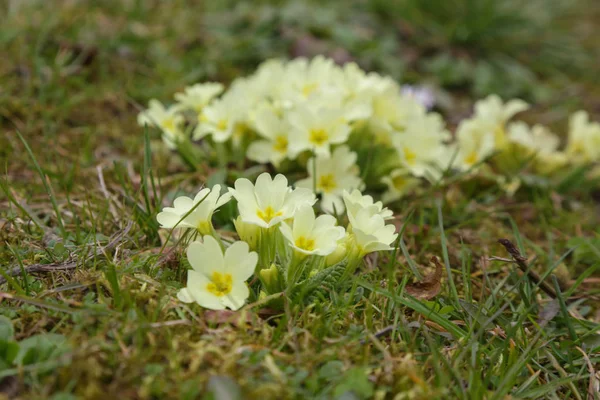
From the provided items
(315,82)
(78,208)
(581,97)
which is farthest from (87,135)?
(581,97)

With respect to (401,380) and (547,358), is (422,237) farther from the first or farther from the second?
(401,380)

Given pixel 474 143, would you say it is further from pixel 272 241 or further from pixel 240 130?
pixel 272 241

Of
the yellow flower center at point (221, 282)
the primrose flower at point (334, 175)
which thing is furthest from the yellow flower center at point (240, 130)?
the yellow flower center at point (221, 282)

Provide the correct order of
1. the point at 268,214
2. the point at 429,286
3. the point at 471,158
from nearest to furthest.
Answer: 1. the point at 268,214
2. the point at 429,286
3. the point at 471,158

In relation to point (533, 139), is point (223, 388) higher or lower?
higher

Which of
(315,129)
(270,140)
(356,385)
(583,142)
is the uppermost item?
(315,129)

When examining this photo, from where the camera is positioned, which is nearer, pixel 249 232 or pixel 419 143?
pixel 249 232

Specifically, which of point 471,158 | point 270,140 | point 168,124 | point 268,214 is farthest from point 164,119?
point 471,158
